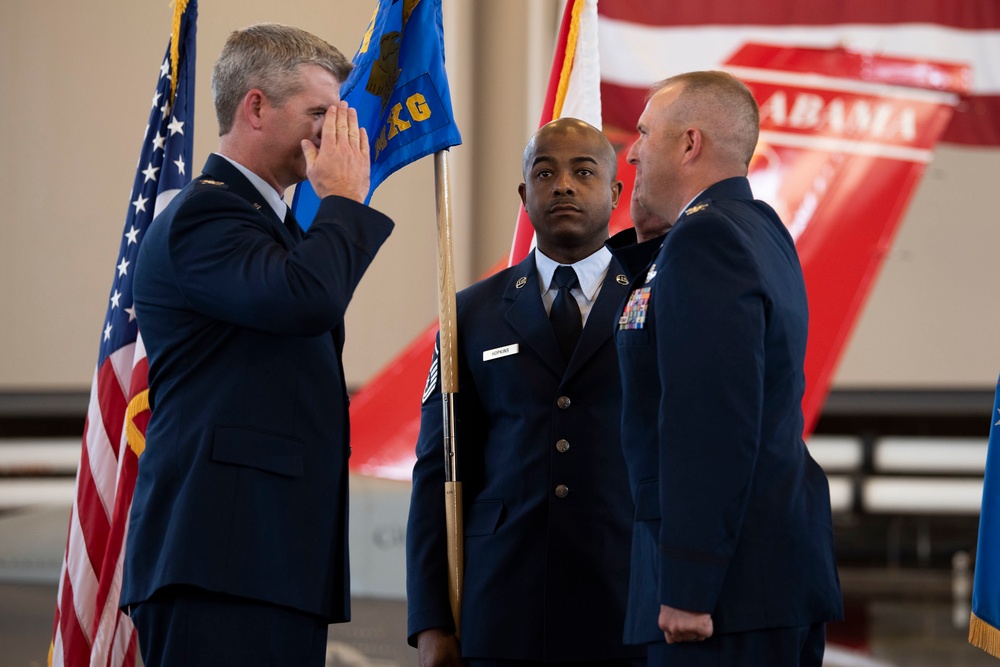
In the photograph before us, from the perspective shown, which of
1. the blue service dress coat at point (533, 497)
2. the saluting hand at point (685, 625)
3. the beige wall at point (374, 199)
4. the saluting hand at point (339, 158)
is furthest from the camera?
the beige wall at point (374, 199)

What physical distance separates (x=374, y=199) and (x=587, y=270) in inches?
185

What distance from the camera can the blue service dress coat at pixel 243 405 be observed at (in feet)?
4.95

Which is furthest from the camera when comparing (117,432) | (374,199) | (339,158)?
(374,199)

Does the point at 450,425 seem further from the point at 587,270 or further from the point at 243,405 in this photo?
the point at 243,405

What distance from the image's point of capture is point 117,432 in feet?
9.00

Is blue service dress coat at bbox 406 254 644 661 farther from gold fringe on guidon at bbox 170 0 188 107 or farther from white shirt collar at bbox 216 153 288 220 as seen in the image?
gold fringe on guidon at bbox 170 0 188 107

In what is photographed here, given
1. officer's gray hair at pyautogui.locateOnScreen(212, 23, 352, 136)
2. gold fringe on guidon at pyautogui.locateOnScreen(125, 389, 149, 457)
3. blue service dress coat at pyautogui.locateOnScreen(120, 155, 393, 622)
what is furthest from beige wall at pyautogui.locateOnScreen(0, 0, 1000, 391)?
blue service dress coat at pyautogui.locateOnScreen(120, 155, 393, 622)

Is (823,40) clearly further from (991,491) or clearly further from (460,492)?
(460,492)

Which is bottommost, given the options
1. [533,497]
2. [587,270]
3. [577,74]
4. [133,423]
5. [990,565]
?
[990,565]

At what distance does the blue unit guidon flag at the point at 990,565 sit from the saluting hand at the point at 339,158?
4.96ft

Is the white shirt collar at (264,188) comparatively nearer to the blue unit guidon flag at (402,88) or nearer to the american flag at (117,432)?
the blue unit guidon flag at (402,88)

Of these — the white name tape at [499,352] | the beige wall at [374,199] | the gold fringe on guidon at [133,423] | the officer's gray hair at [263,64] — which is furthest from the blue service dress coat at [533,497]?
the beige wall at [374,199]

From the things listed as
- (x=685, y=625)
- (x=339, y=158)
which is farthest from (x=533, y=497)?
(x=339, y=158)

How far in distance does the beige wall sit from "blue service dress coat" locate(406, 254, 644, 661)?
14.1 ft
